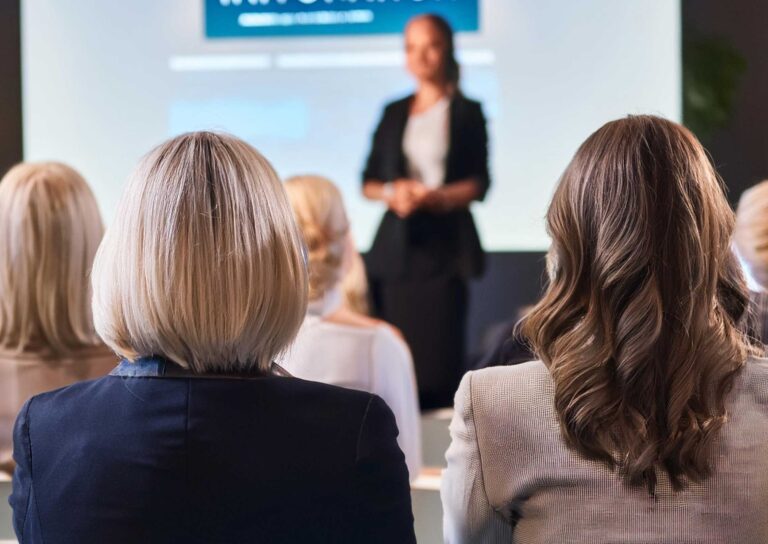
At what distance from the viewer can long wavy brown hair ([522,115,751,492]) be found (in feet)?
4.39

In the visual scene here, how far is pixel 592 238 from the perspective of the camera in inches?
54.9

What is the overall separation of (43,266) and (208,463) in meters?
1.29

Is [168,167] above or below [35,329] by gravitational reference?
above

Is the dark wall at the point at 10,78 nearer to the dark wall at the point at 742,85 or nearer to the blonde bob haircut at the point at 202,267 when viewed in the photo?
the dark wall at the point at 742,85

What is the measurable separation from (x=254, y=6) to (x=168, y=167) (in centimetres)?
371

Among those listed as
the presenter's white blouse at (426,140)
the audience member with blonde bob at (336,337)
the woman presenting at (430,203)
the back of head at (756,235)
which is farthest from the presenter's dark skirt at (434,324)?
the back of head at (756,235)

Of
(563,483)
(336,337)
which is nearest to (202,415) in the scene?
(563,483)

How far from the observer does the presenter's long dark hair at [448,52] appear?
15.3 ft

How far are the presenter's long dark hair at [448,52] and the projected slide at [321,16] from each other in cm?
4

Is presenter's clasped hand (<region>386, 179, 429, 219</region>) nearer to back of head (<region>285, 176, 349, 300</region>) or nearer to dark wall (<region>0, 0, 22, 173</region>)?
back of head (<region>285, 176, 349, 300</region>)

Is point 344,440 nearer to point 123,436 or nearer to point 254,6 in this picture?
point 123,436

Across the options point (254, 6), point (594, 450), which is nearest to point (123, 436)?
point (594, 450)

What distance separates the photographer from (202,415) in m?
1.23

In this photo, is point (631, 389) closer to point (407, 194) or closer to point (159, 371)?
point (159, 371)
